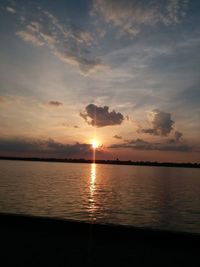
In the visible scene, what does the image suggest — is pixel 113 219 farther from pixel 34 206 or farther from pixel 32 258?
pixel 32 258

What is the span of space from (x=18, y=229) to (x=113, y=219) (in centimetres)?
1921

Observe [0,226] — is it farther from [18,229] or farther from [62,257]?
[62,257]

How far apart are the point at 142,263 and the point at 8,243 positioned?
15.8 feet

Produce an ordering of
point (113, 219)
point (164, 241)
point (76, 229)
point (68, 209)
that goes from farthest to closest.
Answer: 1. point (68, 209)
2. point (113, 219)
3. point (76, 229)
4. point (164, 241)

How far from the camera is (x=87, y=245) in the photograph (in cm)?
1116

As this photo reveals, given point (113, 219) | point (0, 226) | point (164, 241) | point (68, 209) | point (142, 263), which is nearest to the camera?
point (142, 263)

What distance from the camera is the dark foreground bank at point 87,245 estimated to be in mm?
9663

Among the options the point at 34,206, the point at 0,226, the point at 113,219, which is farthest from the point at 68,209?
the point at 0,226

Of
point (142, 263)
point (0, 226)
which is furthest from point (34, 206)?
point (142, 263)

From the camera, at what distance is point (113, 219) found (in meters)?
31.2

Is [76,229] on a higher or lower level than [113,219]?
higher

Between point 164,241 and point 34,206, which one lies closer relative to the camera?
point 164,241

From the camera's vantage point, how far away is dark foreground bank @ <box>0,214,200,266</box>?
9.66m

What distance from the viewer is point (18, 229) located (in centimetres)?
1320
